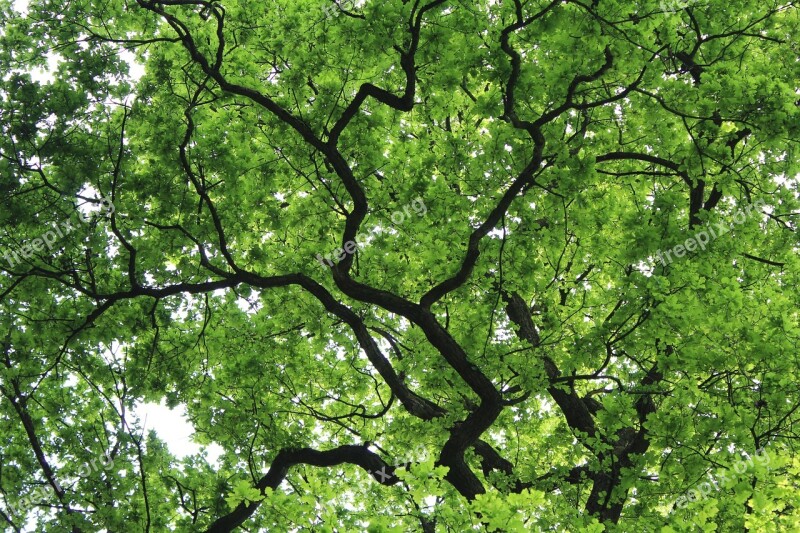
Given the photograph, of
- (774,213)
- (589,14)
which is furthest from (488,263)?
(774,213)

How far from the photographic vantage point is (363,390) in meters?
11.4

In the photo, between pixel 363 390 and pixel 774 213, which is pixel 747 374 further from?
pixel 363 390

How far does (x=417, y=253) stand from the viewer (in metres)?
9.69
